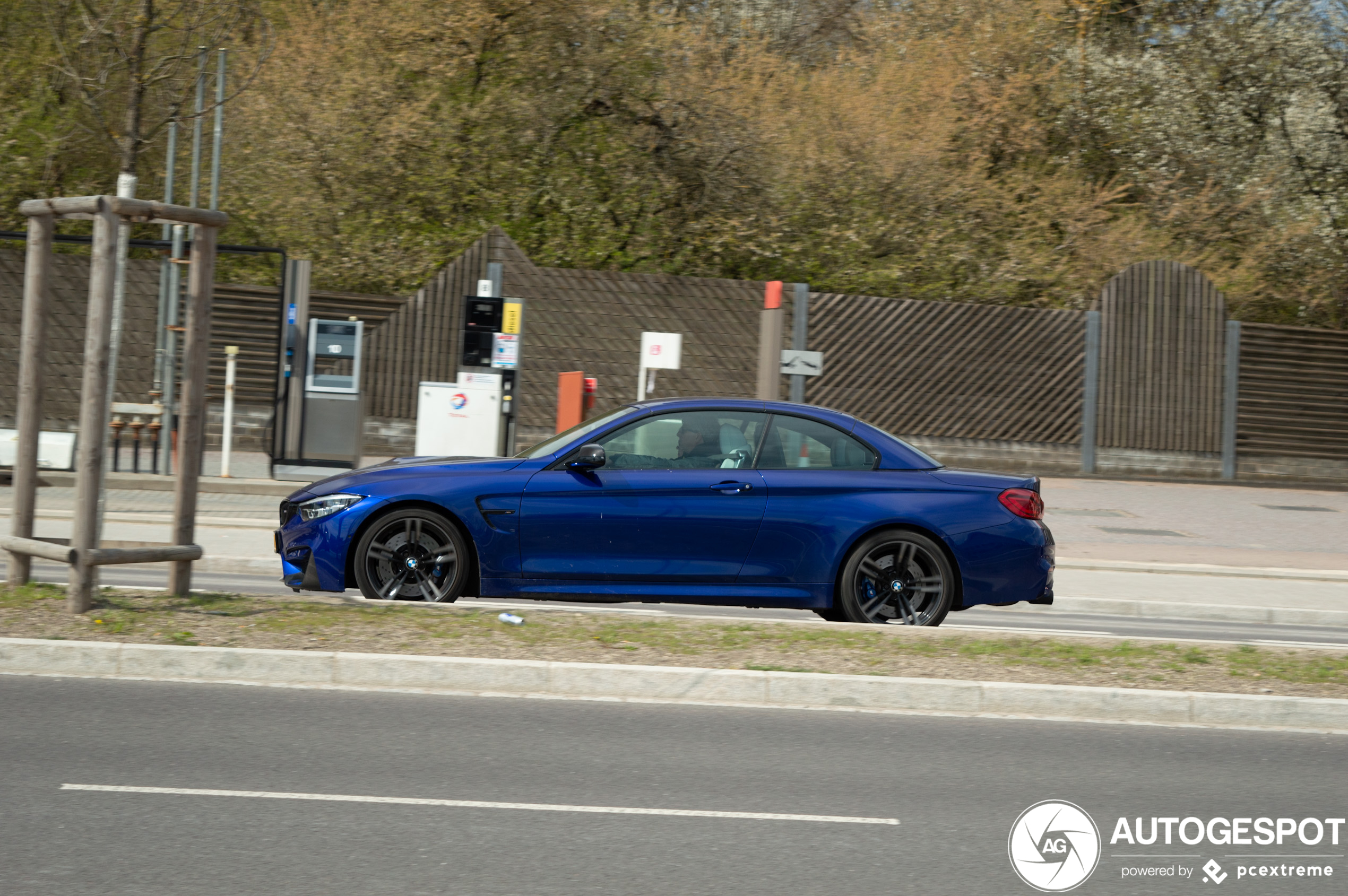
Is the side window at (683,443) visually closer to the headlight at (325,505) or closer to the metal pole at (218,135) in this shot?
the headlight at (325,505)

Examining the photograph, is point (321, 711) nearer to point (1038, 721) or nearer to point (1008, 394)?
point (1038, 721)

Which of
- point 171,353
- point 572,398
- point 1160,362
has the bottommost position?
point 572,398

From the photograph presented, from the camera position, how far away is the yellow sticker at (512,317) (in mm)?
16094

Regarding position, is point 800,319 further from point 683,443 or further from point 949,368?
point 683,443

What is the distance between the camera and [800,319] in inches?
874

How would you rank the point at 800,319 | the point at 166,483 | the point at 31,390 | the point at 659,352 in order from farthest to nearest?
the point at 800,319
the point at 659,352
the point at 166,483
the point at 31,390

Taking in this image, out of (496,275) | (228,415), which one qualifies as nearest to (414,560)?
(228,415)

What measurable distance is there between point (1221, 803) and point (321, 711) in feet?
13.0

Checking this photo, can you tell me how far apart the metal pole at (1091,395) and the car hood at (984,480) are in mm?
14220

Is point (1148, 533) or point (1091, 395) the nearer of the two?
point (1148, 533)

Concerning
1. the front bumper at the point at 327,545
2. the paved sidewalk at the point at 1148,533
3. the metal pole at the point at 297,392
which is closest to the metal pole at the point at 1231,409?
the paved sidewalk at the point at 1148,533

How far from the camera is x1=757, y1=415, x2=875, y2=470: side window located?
9094 millimetres

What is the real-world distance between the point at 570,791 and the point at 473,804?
41cm

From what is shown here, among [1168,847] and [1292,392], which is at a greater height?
[1292,392]
